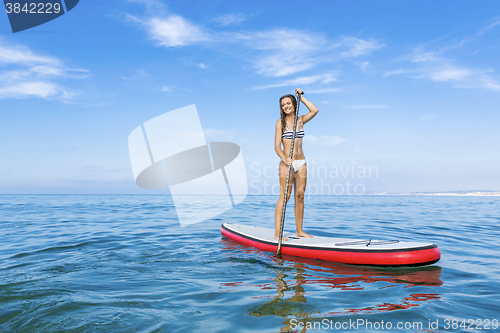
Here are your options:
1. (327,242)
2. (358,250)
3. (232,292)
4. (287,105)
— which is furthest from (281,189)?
(232,292)

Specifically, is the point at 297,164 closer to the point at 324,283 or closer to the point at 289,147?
the point at 289,147

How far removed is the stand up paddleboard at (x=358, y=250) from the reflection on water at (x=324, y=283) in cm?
11

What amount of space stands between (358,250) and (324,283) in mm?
1139

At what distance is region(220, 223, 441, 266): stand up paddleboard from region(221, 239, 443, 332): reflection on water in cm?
11

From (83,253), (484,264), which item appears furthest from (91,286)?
(484,264)

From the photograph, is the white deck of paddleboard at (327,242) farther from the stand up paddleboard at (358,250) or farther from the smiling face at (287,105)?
the smiling face at (287,105)

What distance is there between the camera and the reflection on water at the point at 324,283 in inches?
115

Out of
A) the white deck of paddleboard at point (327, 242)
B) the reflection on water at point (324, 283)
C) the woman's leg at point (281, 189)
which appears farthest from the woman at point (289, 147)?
the reflection on water at point (324, 283)

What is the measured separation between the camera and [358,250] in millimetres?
4668

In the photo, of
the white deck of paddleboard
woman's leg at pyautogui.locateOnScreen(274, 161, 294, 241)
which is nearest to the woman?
woman's leg at pyautogui.locateOnScreen(274, 161, 294, 241)

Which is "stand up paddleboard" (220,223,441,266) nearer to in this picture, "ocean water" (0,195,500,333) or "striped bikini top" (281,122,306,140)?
"ocean water" (0,195,500,333)

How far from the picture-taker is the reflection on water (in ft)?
9.57

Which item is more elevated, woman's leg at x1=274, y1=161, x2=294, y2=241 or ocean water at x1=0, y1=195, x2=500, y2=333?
woman's leg at x1=274, y1=161, x2=294, y2=241

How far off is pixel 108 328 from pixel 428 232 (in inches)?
337
